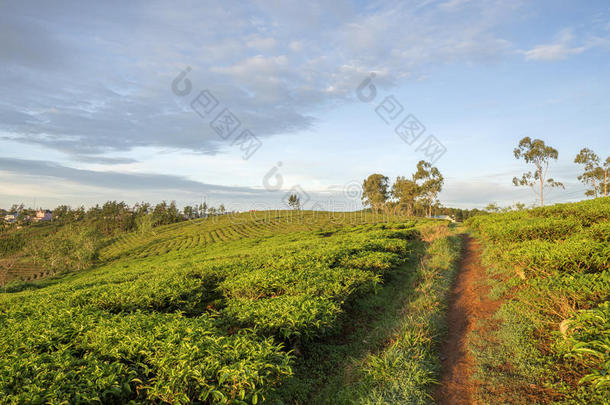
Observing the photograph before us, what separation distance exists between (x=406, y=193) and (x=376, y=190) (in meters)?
8.88

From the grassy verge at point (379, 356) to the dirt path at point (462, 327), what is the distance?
0.70 ft

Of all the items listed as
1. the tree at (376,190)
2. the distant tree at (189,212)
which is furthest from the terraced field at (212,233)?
the distant tree at (189,212)

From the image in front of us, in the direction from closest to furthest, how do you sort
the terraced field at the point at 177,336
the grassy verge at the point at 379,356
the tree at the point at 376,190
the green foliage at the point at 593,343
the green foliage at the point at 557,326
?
the terraced field at the point at 177,336, the green foliage at the point at 593,343, the green foliage at the point at 557,326, the grassy verge at the point at 379,356, the tree at the point at 376,190

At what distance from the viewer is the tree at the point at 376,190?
69625 millimetres

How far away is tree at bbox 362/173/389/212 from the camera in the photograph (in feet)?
228

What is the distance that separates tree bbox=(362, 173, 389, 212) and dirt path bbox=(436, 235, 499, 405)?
57.2m

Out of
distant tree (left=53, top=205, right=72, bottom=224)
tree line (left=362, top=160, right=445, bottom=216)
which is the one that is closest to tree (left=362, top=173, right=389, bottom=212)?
tree line (left=362, top=160, right=445, bottom=216)

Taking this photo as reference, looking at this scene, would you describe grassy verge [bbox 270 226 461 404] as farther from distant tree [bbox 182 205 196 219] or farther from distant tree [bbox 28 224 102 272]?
distant tree [bbox 182 205 196 219]

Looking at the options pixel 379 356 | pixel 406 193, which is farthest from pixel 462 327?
pixel 406 193

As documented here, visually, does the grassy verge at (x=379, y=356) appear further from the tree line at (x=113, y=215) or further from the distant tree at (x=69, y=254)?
the tree line at (x=113, y=215)

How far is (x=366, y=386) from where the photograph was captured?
4758 millimetres

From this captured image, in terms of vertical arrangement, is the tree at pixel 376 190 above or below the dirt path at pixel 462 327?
above

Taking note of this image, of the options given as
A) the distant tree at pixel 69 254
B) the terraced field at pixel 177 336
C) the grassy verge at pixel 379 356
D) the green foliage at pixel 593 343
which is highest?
the green foliage at pixel 593 343

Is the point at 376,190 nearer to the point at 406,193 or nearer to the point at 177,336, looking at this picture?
the point at 406,193
